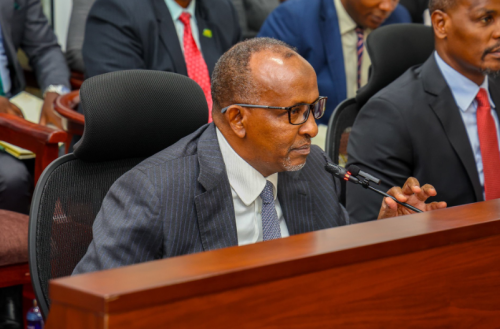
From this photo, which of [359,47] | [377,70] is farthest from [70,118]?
[359,47]

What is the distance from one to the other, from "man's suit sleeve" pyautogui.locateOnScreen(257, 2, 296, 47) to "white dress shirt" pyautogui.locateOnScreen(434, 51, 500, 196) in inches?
32.8

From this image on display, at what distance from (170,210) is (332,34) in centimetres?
171

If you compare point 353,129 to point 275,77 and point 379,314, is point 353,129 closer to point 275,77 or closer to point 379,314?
point 275,77

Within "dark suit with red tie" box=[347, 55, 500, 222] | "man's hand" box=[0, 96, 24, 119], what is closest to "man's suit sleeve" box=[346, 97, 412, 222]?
"dark suit with red tie" box=[347, 55, 500, 222]

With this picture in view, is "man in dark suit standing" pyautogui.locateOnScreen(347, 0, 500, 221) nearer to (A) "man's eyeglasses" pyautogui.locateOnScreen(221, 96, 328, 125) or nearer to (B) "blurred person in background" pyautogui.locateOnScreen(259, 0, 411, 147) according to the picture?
(A) "man's eyeglasses" pyautogui.locateOnScreen(221, 96, 328, 125)

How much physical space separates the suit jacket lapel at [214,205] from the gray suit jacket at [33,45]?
1.61m

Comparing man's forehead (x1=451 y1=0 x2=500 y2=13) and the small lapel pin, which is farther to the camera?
the small lapel pin

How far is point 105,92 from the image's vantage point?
1.42m

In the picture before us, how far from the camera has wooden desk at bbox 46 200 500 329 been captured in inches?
27.0

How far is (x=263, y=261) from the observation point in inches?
30.6

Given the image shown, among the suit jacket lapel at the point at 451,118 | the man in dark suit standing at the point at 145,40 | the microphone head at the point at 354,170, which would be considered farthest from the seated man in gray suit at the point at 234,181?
the man in dark suit standing at the point at 145,40

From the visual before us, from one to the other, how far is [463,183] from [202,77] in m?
1.08

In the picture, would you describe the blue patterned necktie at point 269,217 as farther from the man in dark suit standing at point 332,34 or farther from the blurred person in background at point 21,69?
the man in dark suit standing at point 332,34

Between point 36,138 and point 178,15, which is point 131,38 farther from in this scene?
point 36,138
